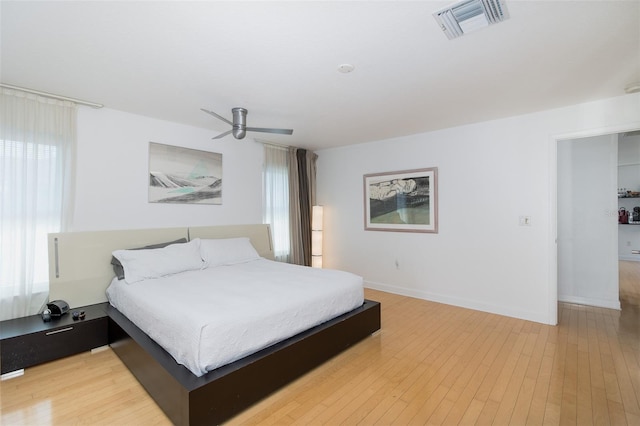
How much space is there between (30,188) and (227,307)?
7.75ft

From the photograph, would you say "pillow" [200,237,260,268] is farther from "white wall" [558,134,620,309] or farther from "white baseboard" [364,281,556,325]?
"white wall" [558,134,620,309]

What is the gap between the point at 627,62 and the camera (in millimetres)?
2285

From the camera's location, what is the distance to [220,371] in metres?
1.80

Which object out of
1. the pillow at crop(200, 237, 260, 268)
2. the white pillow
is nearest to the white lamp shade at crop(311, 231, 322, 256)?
the pillow at crop(200, 237, 260, 268)

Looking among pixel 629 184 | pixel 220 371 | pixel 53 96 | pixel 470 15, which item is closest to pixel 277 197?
pixel 53 96

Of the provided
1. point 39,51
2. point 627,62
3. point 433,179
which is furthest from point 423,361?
point 39,51

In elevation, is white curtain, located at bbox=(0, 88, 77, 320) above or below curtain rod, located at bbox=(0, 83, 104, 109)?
below

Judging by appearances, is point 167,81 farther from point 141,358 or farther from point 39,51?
point 141,358

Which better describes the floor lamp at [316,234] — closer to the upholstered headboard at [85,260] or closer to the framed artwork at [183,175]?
the framed artwork at [183,175]

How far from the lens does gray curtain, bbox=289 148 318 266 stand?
200 inches

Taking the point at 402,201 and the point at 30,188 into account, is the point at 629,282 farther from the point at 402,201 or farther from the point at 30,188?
the point at 30,188

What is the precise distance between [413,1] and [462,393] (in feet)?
8.33

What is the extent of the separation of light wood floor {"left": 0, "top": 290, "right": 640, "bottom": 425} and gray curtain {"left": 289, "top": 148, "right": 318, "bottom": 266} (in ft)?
7.70

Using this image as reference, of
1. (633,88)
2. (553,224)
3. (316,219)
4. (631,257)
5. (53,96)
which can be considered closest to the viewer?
(633,88)
